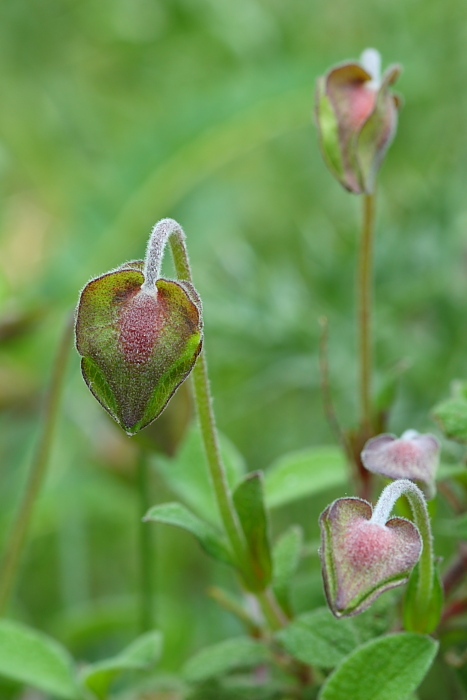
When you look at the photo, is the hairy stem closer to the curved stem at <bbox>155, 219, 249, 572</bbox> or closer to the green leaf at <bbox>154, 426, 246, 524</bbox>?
the curved stem at <bbox>155, 219, 249, 572</bbox>

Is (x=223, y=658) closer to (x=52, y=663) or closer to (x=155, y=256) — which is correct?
(x=52, y=663)

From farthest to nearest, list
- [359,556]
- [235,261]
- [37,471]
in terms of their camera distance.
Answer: [235,261], [37,471], [359,556]

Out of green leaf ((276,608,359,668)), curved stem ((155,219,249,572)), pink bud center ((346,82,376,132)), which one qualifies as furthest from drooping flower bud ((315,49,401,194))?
green leaf ((276,608,359,668))

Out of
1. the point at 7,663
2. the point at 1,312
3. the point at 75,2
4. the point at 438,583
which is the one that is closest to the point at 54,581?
the point at 1,312

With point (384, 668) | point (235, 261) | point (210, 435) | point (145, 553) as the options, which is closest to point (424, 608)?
point (384, 668)

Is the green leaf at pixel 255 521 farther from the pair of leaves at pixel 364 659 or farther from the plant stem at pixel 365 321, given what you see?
the plant stem at pixel 365 321
